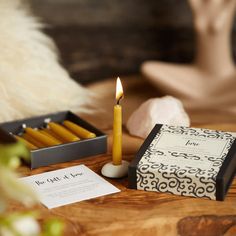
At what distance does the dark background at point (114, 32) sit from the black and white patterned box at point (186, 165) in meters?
0.76

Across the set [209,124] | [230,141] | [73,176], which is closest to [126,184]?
[73,176]

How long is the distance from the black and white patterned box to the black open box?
0.40ft

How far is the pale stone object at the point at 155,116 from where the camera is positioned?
4.19ft

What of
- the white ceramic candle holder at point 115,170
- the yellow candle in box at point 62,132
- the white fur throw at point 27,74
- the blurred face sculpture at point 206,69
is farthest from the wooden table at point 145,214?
the blurred face sculpture at point 206,69

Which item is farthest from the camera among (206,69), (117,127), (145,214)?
(206,69)

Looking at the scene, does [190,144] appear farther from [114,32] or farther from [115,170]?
[114,32]

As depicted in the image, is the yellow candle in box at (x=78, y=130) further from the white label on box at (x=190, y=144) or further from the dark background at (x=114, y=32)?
the dark background at (x=114, y=32)

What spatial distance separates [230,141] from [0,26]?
2.09ft

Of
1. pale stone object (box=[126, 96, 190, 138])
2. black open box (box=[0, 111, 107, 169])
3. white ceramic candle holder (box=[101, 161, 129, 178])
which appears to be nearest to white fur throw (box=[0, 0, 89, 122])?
black open box (box=[0, 111, 107, 169])

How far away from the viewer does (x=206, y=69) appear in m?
1.73

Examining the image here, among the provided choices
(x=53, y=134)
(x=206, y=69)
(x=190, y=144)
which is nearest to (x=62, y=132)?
(x=53, y=134)

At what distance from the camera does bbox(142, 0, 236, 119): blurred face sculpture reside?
1.67m

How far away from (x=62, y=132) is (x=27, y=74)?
0.82 feet

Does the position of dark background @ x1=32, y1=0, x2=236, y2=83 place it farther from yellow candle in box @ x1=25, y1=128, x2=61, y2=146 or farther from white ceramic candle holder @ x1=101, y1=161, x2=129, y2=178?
white ceramic candle holder @ x1=101, y1=161, x2=129, y2=178
